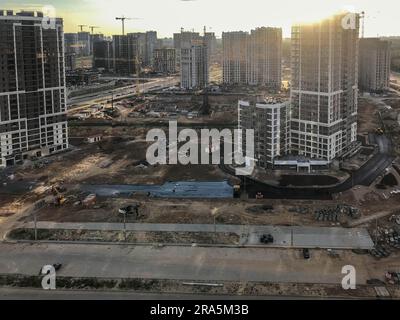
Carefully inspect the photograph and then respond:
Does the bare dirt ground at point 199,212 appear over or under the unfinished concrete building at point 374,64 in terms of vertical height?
under

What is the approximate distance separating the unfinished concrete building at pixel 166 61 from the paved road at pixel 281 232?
100371 millimetres

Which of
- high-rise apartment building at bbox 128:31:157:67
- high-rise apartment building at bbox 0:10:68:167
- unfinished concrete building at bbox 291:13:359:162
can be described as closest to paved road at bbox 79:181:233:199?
unfinished concrete building at bbox 291:13:359:162

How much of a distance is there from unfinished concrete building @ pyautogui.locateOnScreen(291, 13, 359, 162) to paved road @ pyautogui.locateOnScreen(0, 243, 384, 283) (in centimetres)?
1592

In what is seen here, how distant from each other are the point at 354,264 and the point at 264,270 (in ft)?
13.1

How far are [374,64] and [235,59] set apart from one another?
2759cm

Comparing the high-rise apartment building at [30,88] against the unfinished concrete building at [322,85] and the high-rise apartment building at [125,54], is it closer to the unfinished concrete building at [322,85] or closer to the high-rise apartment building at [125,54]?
the unfinished concrete building at [322,85]

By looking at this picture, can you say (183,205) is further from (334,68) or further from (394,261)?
(334,68)

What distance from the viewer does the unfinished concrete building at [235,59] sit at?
95375 millimetres

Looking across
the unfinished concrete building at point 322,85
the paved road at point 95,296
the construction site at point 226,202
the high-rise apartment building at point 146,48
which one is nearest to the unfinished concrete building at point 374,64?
the construction site at point 226,202

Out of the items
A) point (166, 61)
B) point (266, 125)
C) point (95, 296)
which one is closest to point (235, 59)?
point (166, 61)

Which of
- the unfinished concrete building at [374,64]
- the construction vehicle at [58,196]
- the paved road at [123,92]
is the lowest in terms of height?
the construction vehicle at [58,196]

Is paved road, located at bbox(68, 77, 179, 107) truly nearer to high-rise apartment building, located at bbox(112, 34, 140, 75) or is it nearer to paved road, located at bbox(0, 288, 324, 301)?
high-rise apartment building, located at bbox(112, 34, 140, 75)

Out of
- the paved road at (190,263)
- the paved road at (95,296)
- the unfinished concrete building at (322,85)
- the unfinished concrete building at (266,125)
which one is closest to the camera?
the paved road at (95,296)

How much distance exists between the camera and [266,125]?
35969mm
